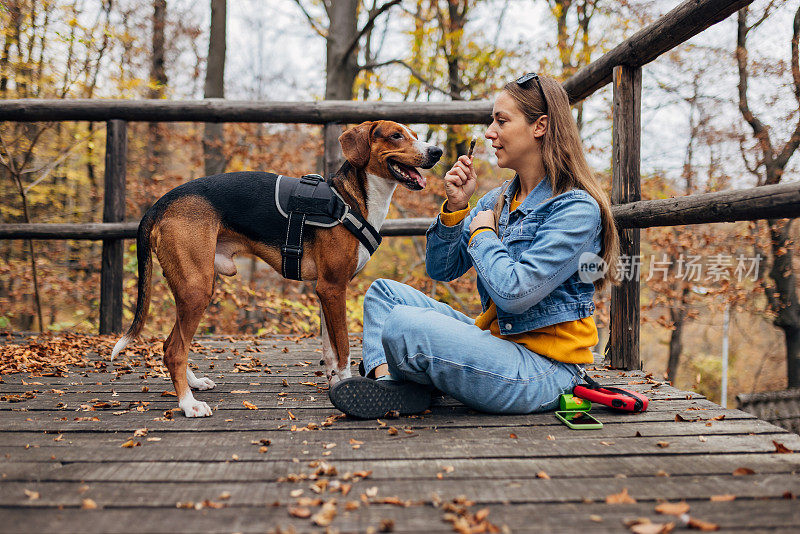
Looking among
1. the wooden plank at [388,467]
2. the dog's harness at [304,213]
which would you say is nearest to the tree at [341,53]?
the dog's harness at [304,213]

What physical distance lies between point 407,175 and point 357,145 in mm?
353

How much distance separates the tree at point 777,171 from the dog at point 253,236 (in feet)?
21.9

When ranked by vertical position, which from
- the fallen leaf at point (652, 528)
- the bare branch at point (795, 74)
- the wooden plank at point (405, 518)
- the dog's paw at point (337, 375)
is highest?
the bare branch at point (795, 74)

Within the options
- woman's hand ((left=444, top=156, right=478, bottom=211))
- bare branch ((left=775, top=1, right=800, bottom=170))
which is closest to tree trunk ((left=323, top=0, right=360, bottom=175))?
bare branch ((left=775, top=1, right=800, bottom=170))

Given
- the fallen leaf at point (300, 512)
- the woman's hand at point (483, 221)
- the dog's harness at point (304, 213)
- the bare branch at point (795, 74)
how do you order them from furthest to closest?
the bare branch at point (795, 74), the dog's harness at point (304, 213), the woman's hand at point (483, 221), the fallen leaf at point (300, 512)

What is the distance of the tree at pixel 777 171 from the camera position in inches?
298

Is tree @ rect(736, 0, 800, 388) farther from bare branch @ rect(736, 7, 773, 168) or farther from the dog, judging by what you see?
the dog

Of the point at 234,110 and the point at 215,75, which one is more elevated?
the point at 215,75

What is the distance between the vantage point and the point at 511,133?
2594mm

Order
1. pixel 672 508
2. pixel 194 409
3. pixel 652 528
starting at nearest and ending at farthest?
pixel 652 528, pixel 672 508, pixel 194 409

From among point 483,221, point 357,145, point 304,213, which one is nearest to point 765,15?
point 357,145

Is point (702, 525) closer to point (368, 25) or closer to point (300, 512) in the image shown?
point (300, 512)

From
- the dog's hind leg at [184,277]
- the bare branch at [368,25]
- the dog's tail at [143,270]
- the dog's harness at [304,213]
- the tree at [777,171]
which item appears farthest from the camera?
the bare branch at [368,25]

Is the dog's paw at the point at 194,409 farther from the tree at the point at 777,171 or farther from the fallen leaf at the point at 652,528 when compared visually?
the tree at the point at 777,171
